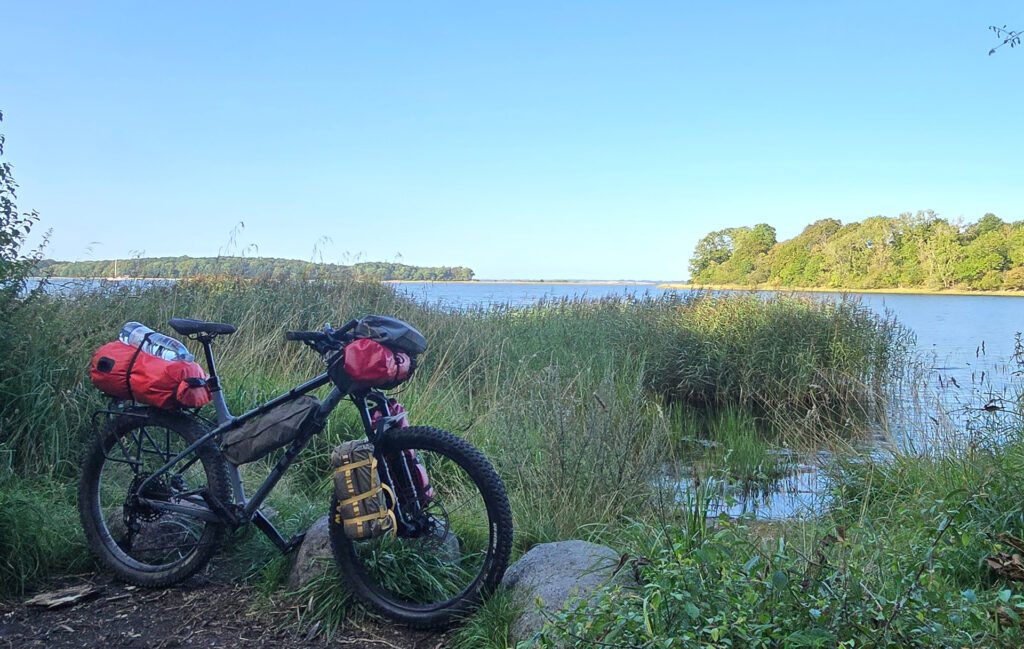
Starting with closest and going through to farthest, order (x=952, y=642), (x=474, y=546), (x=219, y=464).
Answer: (x=952, y=642) < (x=219, y=464) < (x=474, y=546)

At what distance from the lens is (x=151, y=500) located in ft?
12.0

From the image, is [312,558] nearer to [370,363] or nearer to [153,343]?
[370,363]

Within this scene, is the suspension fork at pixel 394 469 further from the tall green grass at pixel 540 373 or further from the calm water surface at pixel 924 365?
the calm water surface at pixel 924 365

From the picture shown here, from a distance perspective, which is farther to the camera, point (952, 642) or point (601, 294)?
point (601, 294)

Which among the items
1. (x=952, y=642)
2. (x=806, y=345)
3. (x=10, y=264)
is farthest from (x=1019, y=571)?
(x=806, y=345)

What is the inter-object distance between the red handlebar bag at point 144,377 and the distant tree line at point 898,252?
987 inches

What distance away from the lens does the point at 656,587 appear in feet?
7.00

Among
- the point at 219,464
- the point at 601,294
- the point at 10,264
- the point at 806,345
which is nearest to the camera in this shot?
the point at 219,464

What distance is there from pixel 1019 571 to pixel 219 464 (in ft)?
10.5

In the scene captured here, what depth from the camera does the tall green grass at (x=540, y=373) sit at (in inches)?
177

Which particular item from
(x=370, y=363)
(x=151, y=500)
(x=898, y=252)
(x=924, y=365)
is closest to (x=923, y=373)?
(x=924, y=365)

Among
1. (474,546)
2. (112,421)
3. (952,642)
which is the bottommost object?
(474,546)

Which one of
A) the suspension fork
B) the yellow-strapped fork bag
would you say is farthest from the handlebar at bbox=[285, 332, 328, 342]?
the yellow-strapped fork bag

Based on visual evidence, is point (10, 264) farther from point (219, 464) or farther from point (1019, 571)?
point (1019, 571)
